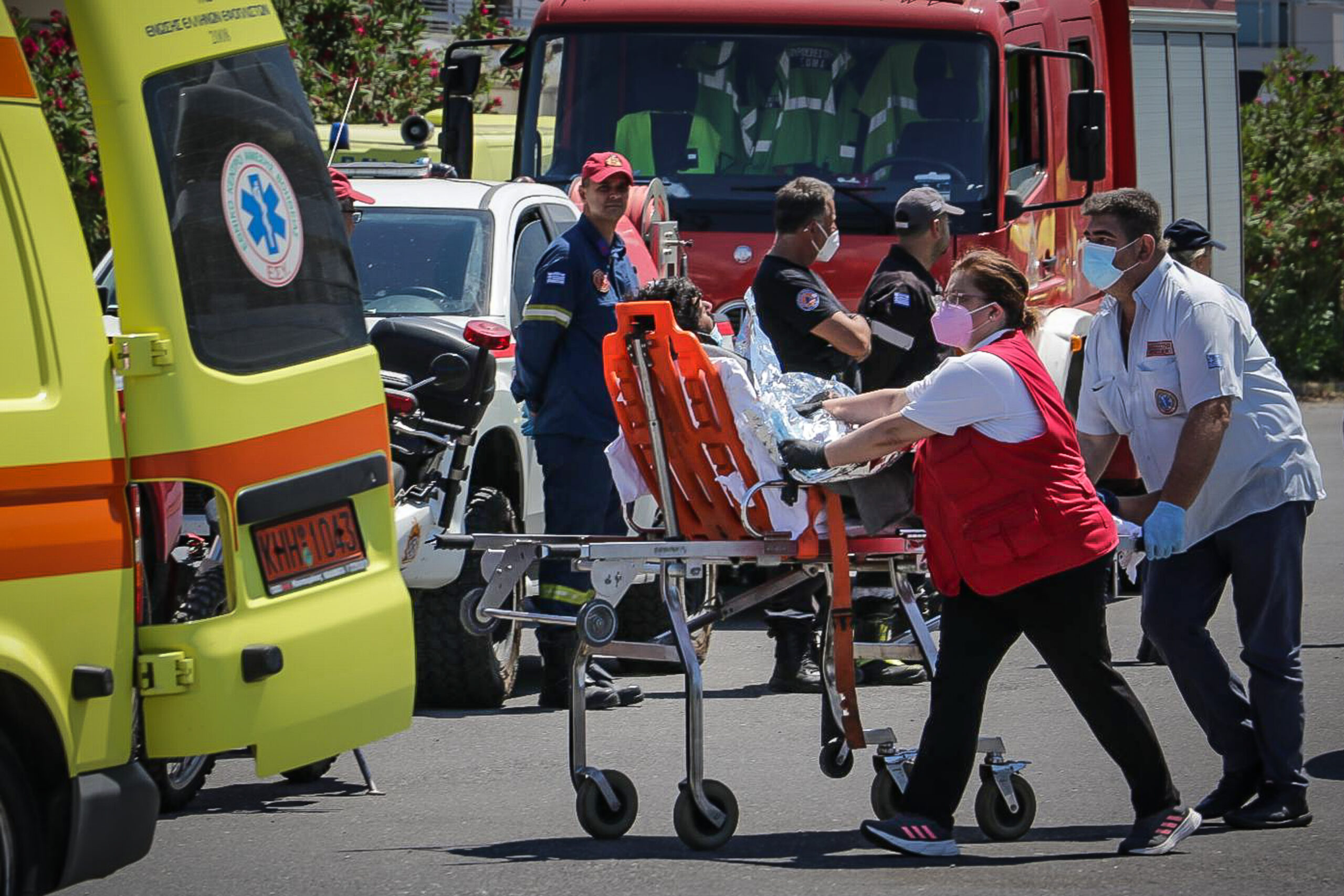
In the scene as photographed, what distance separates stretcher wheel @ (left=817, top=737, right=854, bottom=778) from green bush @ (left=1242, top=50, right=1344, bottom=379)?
55.0ft

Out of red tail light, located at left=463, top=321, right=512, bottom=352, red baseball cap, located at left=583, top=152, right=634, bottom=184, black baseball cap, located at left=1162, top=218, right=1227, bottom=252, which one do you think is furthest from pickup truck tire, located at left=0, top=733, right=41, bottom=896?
black baseball cap, located at left=1162, top=218, right=1227, bottom=252

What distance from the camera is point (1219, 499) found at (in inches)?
252

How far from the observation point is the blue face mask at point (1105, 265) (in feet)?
21.1

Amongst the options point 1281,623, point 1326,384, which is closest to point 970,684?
point 1281,623

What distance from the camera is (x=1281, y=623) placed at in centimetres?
Answer: 634

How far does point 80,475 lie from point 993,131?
744cm

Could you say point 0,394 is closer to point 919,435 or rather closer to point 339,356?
point 339,356

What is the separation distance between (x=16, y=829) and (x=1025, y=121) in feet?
27.2

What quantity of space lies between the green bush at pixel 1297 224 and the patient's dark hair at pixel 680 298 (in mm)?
16394

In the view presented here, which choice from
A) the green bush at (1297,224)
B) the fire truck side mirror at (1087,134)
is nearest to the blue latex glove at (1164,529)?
the fire truck side mirror at (1087,134)

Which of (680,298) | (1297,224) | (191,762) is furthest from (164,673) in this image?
(1297,224)

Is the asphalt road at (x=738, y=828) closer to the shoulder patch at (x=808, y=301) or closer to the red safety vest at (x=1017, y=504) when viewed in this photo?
the red safety vest at (x=1017, y=504)

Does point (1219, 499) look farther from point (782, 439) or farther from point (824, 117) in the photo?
point (824, 117)

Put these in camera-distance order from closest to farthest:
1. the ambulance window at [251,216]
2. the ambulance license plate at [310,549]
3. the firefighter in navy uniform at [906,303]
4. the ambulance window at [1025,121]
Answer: the ambulance window at [251,216] < the ambulance license plate at [310,549] < the firefighter in navy uniform at [906,303] < the ambulance window at [1025,121]
